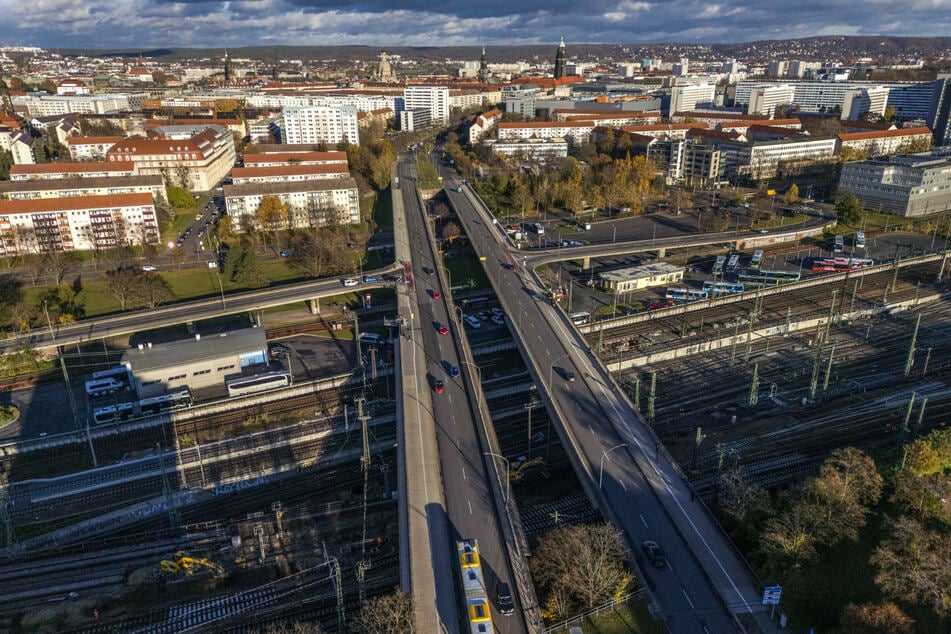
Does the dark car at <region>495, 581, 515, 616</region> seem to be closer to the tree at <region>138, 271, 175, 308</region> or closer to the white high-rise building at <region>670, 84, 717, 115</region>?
the tree at <region>138, 271, 175, 308</region>

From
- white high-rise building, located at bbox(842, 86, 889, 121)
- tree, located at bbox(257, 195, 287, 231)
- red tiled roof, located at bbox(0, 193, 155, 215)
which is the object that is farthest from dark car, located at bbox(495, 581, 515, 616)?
white high-rise building, located at bbox(842, 86, 889, 121)

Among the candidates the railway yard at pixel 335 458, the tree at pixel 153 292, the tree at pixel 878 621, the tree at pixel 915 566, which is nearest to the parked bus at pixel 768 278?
the railway yard at pixel 335 458

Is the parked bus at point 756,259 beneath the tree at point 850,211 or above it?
beneath

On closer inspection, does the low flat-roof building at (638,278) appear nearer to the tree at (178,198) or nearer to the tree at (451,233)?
the tree at (451,233)

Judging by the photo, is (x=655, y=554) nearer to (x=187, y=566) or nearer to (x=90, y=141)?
(x=187, y=566)

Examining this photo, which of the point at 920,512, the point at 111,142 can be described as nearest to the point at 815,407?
the point at 920,512

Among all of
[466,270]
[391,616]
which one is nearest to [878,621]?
[391,616]

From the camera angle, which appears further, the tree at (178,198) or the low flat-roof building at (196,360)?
the tree at (178,198)
